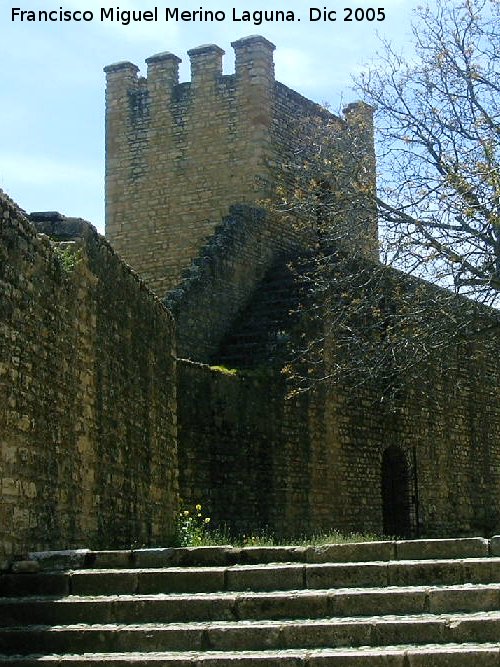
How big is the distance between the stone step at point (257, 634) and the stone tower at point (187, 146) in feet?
51.7

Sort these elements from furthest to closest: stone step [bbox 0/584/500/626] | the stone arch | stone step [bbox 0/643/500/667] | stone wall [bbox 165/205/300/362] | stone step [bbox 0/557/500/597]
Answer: the stone arch < stone wall [bbox 165/205/300/362] < stone step [bbox 0/557/500/597] < stone step [bbox 0/584/500/626] < stone step [bbox 0/643/500/667]

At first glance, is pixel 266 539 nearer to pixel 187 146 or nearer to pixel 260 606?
pixel 260 606

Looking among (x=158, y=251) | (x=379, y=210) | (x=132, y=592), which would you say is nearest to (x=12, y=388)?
(x=132, y=592)

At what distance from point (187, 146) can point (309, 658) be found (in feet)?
59.2

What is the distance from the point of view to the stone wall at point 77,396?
8.59 meters

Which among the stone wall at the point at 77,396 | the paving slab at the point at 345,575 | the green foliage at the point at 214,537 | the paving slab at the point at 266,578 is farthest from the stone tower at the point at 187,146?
the paving slab at the point at 345,575

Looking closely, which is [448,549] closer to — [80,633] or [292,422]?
[80,633]

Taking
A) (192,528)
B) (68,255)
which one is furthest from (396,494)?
(68,255)

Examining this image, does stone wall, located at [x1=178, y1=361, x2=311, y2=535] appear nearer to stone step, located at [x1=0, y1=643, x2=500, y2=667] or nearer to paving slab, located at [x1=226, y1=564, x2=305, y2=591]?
paving slab, located at [x1=226, y1=564, x2=305, y2=591]

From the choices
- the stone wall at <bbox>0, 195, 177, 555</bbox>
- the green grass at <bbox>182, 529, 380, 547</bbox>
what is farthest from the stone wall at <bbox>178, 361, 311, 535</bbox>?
the stone wall at <bbox>0, 195, 177, 555</bbox>

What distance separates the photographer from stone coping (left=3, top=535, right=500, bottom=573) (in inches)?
312

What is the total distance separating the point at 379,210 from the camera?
51.4 ft

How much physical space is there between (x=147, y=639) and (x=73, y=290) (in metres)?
3.96

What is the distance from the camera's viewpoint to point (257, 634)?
23.1 ft
